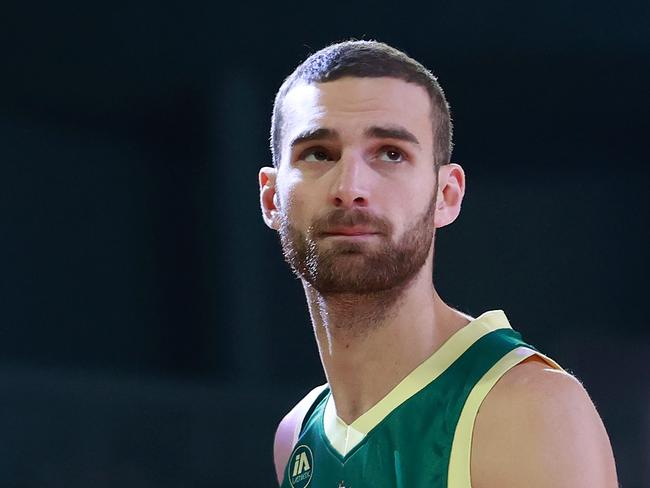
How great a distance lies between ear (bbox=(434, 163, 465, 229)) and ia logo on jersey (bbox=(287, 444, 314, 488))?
1.14ft

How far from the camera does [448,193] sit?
4.22 feet

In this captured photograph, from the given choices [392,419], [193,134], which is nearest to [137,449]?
[193,134]

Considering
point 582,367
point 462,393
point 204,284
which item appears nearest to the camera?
point 462,393

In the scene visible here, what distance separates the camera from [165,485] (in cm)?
235

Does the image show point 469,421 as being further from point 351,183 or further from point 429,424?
point 351,183

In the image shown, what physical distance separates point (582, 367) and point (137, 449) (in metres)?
1.00

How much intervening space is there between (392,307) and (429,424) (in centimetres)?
14

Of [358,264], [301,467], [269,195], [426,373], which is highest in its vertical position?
[269,195]

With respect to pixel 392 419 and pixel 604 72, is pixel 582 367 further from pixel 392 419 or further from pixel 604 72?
pixel 392 419

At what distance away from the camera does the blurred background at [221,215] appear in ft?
7.71

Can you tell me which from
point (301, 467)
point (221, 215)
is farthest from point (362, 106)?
point (221, 215)

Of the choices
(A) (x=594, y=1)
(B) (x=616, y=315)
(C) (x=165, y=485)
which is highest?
(A) (x=594, y=1)

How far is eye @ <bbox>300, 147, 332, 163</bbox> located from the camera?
121 cm

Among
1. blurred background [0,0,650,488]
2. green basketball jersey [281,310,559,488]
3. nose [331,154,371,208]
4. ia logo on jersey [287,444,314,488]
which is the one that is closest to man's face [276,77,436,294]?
nose [331,154,371,208]
